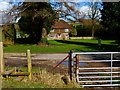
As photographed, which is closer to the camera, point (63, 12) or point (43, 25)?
point (63, 12)

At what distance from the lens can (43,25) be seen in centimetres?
3119

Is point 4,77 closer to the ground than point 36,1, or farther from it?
closer to the ground

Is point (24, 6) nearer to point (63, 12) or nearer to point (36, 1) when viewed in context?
point (36, 1)

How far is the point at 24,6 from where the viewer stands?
90.2 feet

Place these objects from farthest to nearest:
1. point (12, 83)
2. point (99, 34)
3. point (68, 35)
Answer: point (68, 35) < point (99, 34) < point (12, 83)

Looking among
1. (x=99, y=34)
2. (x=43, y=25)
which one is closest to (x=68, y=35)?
(x=99, y=34)

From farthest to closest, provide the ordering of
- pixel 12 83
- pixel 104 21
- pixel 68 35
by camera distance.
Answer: pixel 68 35 < pixel 104 21 < pixel 12 83

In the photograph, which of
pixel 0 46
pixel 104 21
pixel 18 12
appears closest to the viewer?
pixel 0 46

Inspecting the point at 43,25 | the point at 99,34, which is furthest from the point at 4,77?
the point at 99,34

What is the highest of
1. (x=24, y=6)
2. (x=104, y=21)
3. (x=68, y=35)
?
(x=24, y=6)

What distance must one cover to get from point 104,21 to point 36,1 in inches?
459

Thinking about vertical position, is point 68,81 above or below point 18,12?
below

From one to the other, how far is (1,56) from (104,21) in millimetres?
24952

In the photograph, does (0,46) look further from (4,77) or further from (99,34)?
(99,34)
